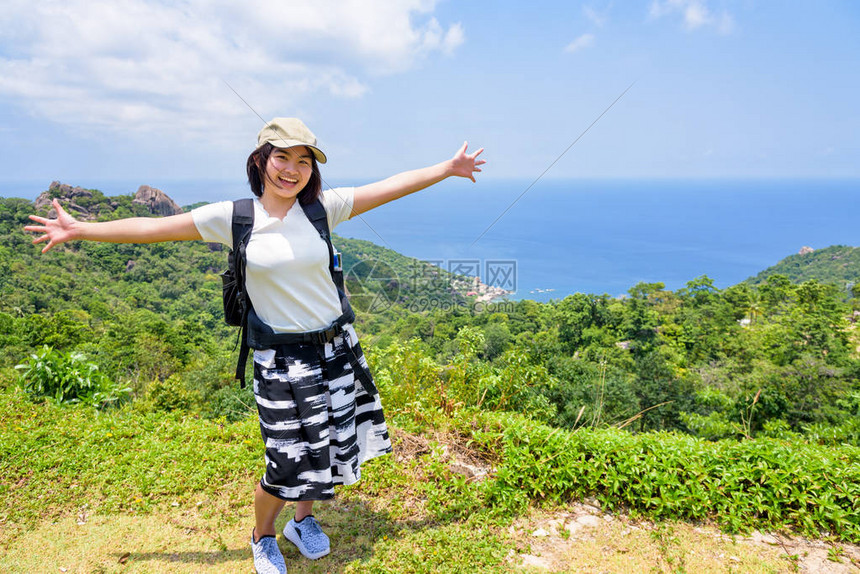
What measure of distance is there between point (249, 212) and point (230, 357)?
19071 millimetres

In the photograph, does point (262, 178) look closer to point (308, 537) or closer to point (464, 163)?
point (464, 163)

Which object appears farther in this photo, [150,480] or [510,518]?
[150,480]

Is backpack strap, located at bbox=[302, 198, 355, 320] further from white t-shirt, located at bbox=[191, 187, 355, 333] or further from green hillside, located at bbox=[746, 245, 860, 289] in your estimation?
green hillside, located at bbox=[746, 245, 860, 289]

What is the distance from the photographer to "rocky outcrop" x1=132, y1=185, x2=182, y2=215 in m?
64.2

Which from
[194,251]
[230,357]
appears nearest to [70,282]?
[194,251]

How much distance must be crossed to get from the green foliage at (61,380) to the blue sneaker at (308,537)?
256 centimetres

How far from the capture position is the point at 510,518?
7.93 feet

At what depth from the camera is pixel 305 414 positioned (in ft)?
6.37

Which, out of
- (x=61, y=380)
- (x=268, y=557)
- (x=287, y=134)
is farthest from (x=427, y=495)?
(x=61, y=380)

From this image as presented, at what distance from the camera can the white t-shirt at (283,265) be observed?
1825 mm

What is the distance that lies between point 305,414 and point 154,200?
7437cm

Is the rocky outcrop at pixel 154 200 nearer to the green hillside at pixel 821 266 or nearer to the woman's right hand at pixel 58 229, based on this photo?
the woman's right hand at pixel 58 229

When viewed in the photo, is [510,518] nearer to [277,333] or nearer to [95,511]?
[277,333]

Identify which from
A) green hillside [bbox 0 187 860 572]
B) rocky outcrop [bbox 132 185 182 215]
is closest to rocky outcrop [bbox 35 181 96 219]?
rocky outcrop [bbox 132 185 182 215]
